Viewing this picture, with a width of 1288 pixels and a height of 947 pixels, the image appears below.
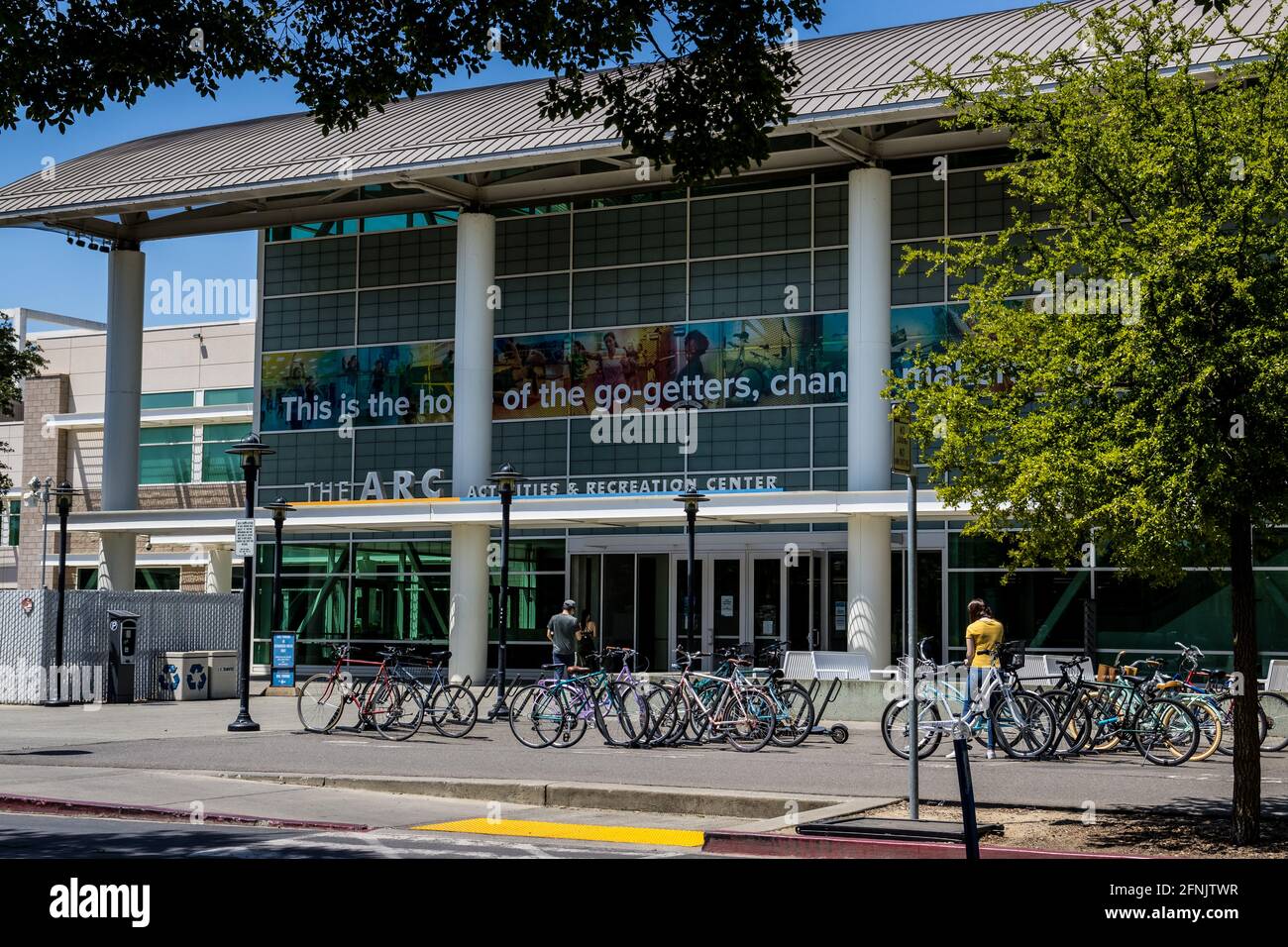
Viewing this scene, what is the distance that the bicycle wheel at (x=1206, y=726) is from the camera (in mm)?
17516

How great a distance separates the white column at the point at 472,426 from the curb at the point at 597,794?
1727cm

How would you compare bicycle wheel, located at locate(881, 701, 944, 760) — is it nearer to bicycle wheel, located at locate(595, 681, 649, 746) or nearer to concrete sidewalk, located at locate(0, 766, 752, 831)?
bicycle wheel, located at locate(595, 681, 649, 746)

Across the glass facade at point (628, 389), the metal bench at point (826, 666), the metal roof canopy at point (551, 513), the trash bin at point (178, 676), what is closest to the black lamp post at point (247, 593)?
the trash bin at point (178, 676)

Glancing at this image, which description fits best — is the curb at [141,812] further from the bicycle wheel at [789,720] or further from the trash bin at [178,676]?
the trash bin at [178,676]

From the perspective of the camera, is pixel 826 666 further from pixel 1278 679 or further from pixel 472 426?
pixel 472 426

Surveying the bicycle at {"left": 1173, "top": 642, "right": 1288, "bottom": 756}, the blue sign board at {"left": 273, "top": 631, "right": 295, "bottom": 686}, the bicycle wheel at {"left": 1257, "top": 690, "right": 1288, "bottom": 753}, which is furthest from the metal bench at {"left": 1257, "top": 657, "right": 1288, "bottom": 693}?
the blue sign board at {"left": 273, "top": 631, "right": 295, "bottom": 686}

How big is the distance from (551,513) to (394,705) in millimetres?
11292

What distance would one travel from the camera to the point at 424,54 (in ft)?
40.1

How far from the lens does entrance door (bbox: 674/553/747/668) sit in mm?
32219

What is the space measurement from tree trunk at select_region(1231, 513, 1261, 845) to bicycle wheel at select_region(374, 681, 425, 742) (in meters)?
12.0

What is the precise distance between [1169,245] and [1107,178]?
3.36ft
